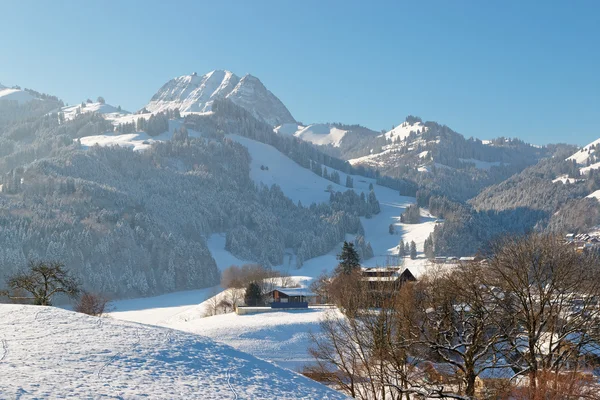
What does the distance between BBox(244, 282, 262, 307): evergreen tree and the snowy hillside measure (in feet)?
182

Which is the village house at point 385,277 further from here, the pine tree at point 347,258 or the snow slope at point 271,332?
the snow slope at point 271,332

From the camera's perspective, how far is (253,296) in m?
79.4

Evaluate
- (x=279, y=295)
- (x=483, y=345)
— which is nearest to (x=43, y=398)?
(x=483, y=345)

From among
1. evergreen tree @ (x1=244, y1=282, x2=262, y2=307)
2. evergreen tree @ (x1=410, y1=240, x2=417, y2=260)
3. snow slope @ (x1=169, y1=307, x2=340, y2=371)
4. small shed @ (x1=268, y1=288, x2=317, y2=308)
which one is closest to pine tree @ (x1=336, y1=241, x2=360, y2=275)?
small shed @ (x1=268, y1=288, x2=317, y2=308)

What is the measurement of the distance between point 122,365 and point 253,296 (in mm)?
62065

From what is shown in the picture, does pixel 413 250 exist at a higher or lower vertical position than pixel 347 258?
higher

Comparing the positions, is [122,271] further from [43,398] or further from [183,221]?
[43,398]

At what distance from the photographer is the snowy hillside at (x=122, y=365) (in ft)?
50.8

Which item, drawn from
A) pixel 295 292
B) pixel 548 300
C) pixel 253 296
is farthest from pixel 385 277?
pixel 295 292

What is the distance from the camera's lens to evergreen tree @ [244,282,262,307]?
259 feet

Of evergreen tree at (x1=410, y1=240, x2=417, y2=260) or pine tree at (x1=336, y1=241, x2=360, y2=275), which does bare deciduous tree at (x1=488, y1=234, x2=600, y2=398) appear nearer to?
pine tree at (x1=336, y1=241, x2=360, y2=275)

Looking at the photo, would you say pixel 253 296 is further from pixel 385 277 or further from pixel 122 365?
pixel 122 365

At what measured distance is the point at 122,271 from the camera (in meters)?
150

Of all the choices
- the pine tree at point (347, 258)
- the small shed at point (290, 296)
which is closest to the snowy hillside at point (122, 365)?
the pine tree at point (347, 258)
